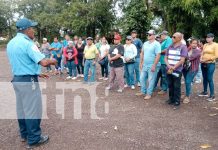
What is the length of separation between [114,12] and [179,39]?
96.4 ft

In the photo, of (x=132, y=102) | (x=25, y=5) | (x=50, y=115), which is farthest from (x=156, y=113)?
(x=25, y=5)

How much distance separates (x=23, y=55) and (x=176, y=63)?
157 inches

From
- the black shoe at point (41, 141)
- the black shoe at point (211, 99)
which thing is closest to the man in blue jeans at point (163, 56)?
the black shoe at point (211, 99)

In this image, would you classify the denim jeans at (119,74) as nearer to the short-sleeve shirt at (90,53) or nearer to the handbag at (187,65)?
the short-sleeve shirt at (90,53)

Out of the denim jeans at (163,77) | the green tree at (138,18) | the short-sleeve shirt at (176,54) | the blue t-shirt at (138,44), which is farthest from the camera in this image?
the green tree at (138,18)

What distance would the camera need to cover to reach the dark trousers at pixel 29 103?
479cm

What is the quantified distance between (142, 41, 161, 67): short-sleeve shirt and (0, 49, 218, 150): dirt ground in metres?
1.10

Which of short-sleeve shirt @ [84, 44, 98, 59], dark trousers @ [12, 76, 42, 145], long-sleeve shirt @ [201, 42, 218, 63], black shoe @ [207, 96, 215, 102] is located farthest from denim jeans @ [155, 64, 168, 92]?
dark trousers @ [12, 76, 42, 145]

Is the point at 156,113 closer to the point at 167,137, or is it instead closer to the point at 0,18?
the point at 167,137

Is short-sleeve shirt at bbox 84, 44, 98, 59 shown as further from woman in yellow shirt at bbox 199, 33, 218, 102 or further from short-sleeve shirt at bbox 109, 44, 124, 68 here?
woman in yellow shirt at bbox 199, 33, 218, 102

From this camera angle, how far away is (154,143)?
16.8ft

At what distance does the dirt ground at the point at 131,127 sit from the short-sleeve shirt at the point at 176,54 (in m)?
1.16

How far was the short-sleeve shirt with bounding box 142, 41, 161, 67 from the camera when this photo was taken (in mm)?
7689

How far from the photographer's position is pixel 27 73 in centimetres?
475
